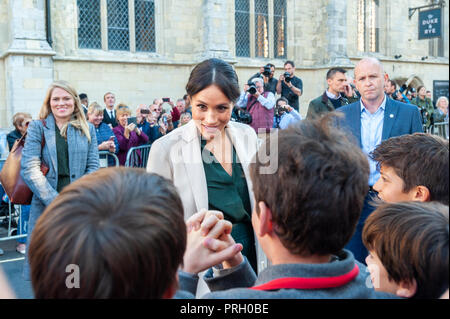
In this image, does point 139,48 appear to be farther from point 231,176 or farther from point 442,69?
point 442,69

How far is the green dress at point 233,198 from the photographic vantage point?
2.46 m

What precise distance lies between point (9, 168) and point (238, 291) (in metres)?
3.52

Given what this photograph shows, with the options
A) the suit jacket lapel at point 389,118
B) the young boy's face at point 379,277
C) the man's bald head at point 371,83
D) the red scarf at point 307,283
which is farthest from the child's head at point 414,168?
the man's bald head at point 371,83

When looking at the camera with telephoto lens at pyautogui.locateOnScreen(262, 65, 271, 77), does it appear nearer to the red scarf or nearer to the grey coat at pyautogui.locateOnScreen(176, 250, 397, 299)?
the grey coat at pyautogui.locateOnScreen(176, 250, 397, 299)

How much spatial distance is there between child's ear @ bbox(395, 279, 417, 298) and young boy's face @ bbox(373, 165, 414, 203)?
2.84ft

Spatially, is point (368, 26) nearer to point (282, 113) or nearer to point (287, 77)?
point (287, 77)

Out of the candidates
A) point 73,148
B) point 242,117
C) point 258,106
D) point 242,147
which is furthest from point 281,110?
point 242,147

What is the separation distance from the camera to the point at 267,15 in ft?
53.9

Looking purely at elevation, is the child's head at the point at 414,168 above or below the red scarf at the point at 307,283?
above

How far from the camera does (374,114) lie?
149 inches

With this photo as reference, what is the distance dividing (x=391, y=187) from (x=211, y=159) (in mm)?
985

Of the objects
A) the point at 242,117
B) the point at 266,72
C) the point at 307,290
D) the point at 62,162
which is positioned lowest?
the point at 307,290

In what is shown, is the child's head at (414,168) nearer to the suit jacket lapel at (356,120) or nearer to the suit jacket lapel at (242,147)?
the suit jacket lapel at (242,147)

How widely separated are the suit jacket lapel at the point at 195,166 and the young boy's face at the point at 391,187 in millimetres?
929
